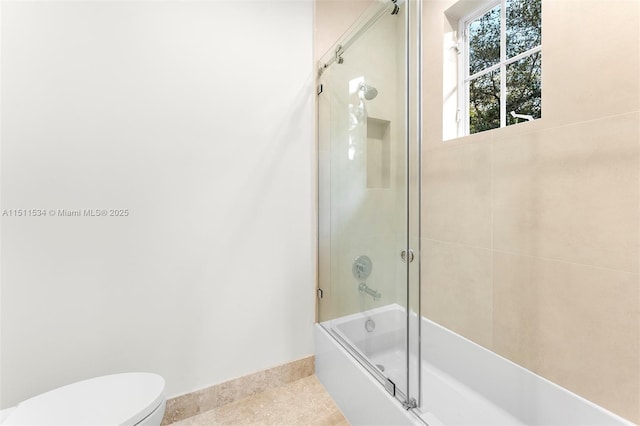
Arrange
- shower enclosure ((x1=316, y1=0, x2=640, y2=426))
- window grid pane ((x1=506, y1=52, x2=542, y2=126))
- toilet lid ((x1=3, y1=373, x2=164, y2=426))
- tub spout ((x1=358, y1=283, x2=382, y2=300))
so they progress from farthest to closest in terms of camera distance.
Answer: tub spout ((x1=358, y1=283, x2=382, y2=300))
window grid pane ((x1=506, y1=52, x2=542, y2=126))
shower enclosure ((x1=316, y1=0, x2=640, y2=426))
toilet lid ((x1=3, y1=373, x2=164, y2=426))

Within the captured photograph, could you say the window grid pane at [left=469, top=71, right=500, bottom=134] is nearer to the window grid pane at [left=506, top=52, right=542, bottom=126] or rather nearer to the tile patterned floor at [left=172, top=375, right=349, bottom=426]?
the window grid pane at [left=506, top=52, right=542, bottom=126]

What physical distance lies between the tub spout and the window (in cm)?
102

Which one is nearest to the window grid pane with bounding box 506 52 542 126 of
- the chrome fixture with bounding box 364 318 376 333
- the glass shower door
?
the glass shower door

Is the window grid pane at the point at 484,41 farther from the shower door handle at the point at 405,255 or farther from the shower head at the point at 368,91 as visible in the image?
the shower door handle at the point at 405,255

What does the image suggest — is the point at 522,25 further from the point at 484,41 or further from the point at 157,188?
the point at 157,188

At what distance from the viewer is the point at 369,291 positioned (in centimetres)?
149

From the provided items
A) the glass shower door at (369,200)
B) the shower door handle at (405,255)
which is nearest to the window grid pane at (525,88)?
the glass shower door at (369,200)

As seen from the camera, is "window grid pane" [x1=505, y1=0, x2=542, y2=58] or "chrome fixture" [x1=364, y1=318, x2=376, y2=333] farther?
"chrome fixture" [x1=364, y1=318, x2=376, y2=333]

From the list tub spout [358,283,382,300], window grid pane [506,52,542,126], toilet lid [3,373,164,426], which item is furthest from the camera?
tub spout [358,283,382,300]

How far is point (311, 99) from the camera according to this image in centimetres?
172

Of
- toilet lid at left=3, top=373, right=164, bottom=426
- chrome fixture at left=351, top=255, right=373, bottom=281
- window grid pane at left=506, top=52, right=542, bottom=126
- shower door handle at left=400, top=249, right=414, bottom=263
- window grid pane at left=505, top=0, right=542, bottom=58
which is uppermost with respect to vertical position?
window grid pane at left=505, top=0, right=542, bottom=58

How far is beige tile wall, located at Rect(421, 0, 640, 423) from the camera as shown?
988 mm

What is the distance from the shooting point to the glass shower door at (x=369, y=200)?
46.3 inches

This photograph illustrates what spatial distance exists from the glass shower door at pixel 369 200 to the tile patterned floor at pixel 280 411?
32 centimetres
